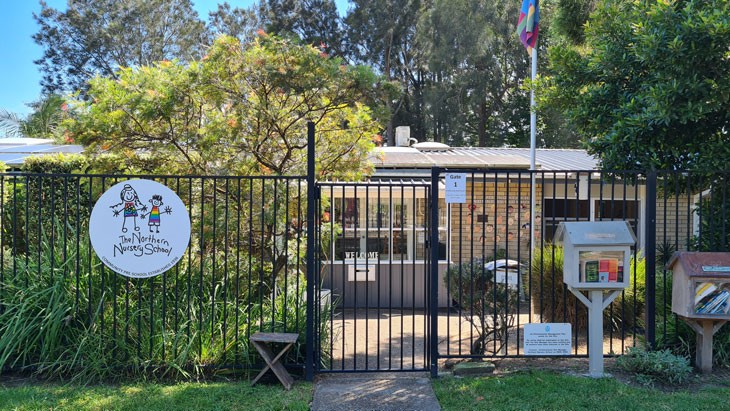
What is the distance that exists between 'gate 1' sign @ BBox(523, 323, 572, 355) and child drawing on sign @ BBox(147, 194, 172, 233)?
369cm

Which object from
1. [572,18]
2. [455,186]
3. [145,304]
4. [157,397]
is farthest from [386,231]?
[157,397]

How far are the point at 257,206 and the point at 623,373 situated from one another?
14.2ft

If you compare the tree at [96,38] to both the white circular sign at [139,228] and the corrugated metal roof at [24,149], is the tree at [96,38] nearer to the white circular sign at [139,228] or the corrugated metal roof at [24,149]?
the corrugated metal roof at [24,149]

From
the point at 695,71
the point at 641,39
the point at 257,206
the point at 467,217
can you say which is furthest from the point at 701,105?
the point at 467,217

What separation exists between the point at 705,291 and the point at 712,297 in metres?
0.08

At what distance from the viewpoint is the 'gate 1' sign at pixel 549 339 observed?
570cm

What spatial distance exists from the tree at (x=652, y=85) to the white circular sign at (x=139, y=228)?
448 centimetres

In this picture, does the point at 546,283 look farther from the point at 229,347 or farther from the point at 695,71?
the point at 229,347

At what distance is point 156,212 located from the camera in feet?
18.7

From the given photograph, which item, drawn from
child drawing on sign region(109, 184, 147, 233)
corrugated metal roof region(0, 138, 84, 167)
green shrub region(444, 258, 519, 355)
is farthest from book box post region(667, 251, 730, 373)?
corrugated metal roof region(0, 138, 84, 167)

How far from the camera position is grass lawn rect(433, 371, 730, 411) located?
4859mm

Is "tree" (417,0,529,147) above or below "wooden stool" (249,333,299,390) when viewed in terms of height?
above

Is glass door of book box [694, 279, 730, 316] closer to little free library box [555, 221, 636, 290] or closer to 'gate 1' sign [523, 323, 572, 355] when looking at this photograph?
little free library box [555, 221, 636, 290]

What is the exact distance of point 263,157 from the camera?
24.7 ft
